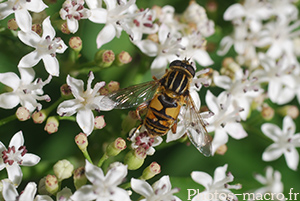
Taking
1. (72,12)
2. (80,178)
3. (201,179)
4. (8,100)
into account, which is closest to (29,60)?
(8,100)

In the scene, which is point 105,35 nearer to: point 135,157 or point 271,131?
point 135,157

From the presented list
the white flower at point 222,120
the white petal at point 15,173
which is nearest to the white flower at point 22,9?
the white petal at point 15,173

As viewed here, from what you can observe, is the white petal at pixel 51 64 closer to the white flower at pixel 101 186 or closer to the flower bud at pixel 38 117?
the flower bud at pixel 38 117

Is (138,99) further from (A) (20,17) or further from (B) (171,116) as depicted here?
(A) (20,17)

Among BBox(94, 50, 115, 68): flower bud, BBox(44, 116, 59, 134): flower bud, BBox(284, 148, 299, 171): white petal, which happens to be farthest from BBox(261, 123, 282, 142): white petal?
BBox(44, 116, 59, 134): flower bud

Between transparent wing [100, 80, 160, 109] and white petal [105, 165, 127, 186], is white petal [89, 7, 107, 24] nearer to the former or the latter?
transparent wing [100, 80, 160, 109]

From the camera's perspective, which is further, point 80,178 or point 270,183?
point 270,183
